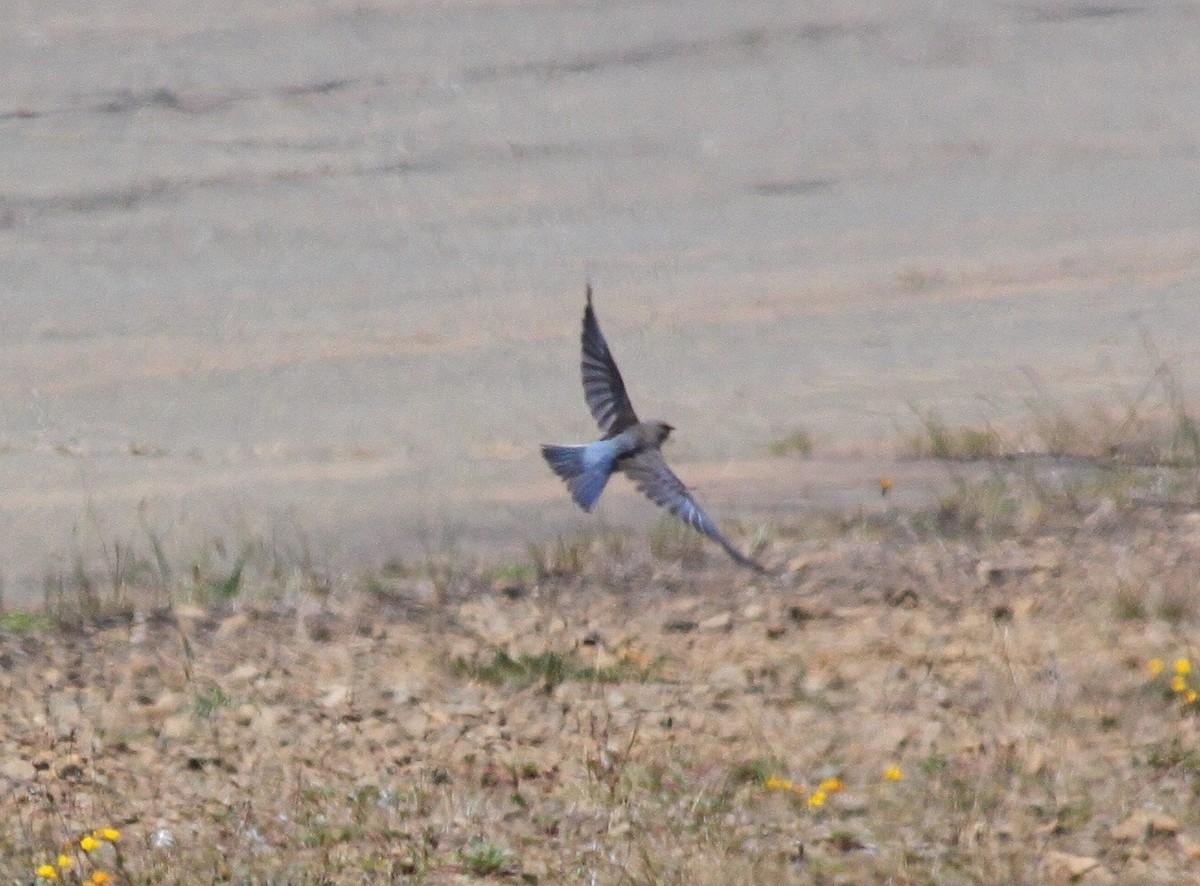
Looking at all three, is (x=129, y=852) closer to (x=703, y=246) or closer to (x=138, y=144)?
(x=703, y=246)

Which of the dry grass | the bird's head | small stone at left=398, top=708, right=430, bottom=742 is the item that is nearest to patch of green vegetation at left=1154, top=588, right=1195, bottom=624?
the dry grass

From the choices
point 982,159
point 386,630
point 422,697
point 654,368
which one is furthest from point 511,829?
point 982,159

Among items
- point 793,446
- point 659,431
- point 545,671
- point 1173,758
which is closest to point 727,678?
point 545,671

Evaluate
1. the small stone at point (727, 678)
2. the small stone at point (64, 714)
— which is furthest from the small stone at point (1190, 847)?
the small stone at point (64, 714)

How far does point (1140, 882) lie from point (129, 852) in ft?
6.32

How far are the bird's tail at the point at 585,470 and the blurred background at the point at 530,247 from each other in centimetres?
160

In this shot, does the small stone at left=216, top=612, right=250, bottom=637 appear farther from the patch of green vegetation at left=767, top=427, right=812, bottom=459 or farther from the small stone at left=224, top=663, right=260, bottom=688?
the patch of green vegetation at left=767, top=427, right=812, bottom=459

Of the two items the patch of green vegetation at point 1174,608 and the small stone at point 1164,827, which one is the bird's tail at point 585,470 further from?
the patch of green vegetation at point 1174,608

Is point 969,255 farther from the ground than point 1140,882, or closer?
farther from the ground

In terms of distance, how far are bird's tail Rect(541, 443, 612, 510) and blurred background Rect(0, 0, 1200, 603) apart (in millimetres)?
1604

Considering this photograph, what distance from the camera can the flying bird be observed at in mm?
4906

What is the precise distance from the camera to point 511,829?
15.5ft

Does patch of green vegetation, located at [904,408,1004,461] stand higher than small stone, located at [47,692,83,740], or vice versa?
patch of green vegetation, located at [904,408,1004,461]

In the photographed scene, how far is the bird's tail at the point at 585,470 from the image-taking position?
494cm
